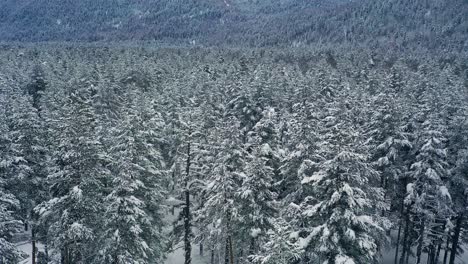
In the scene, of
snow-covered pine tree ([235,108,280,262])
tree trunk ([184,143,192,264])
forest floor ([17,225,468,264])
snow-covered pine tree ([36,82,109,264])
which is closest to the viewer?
snow-covered pine tree ([36,82,109,264])

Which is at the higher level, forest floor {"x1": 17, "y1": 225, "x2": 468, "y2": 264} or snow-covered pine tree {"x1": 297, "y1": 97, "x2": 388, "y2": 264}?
snow-covered pine tree {"x1": 297, "y1": 97, "x2": 388, "y2": 264}

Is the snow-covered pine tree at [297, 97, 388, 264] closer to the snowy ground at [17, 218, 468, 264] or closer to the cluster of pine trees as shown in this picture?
the cluster of pine trees

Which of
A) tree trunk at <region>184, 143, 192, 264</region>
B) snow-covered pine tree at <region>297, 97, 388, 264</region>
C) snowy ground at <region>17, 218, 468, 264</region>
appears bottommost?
snowy ground at <region>17, 218, 468, 264</region>

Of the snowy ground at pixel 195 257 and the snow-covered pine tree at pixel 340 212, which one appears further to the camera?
the snowy ground at pixel 195 257

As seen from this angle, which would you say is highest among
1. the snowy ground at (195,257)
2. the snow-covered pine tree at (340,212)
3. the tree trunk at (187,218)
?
the snow-covered pine tree at (340,212)

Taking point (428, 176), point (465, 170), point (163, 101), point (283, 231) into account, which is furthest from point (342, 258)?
point (163, 101)

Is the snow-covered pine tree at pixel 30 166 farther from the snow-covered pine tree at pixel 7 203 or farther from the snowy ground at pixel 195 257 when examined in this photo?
the snowy ground at pixel 195 257

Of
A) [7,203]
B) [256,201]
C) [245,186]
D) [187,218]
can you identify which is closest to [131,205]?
[245,186]

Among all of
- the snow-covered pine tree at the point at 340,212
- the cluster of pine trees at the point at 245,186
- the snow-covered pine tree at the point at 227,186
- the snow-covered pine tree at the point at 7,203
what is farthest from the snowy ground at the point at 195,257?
the snow-covered pine tree at the point at 340,212

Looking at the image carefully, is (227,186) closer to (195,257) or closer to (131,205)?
(131,205)

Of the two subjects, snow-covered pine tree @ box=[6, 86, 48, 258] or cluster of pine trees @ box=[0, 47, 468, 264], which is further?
snow-covered pine tree @ box=[6, 86, 48, 258]

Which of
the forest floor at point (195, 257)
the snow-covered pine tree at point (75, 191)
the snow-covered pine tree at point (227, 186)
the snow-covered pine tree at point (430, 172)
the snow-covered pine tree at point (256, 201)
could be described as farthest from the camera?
the forest floor at point (195, 257)

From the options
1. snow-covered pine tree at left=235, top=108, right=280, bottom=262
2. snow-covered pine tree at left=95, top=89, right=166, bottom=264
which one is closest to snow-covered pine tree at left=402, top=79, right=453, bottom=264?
snow-covered pine tree at left=235, top=108, right=280, bottom=262

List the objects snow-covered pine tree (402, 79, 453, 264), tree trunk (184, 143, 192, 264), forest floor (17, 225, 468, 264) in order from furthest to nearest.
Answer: forest floor (17, 225, 468, 264) → tree trunk (184, 143, 192, 264) → snow-covered pine tree (402, 79, 453, 264)
